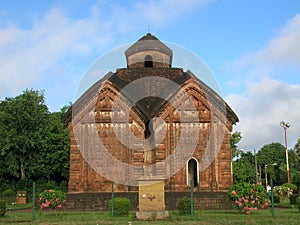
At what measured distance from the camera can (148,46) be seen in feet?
125

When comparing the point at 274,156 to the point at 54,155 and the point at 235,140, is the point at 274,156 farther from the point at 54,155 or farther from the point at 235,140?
the point at 54,155

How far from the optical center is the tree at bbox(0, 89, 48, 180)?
49.4 metres

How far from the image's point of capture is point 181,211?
1978cm

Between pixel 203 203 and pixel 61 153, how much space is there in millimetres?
33330

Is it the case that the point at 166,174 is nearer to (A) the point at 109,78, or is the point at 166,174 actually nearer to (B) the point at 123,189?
(B) the point at 123,189

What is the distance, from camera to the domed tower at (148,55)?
38.1 m

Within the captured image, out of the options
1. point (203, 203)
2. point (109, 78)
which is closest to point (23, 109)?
point (109, 78)

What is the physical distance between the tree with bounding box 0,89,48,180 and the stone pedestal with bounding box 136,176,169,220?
A: 34.1 meters

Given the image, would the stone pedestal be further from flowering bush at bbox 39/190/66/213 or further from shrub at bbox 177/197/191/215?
flowering bush at bbox 39/190/66/213

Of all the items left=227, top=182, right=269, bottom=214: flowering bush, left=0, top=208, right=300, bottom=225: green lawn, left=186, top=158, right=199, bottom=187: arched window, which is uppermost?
left=186, top=158, right=199, bottom=187: arched window

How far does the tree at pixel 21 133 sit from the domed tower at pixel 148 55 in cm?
1925

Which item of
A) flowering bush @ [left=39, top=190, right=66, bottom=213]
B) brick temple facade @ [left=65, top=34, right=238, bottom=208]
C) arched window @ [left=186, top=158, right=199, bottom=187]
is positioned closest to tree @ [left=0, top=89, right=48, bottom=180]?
brick temple facade @ [left=65, top=34, right=238, bottom=208]

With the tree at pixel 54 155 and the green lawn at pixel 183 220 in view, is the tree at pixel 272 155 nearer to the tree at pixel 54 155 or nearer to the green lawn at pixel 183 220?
the tree at pixel 54 155

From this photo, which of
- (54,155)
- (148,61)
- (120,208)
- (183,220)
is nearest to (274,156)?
(54,155)
